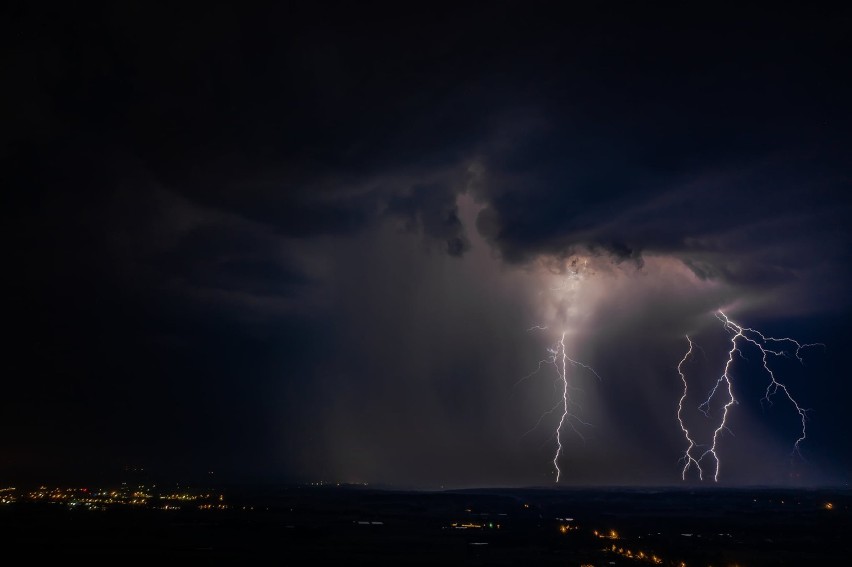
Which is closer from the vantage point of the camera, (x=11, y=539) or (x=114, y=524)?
(x=11, y=539)

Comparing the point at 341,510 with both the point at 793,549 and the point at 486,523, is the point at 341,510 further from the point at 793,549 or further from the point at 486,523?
the point at 793,549

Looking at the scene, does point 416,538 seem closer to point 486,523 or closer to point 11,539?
point 486,523

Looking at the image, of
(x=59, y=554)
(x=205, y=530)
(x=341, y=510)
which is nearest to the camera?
(x=59, y=554)

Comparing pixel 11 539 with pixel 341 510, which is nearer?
pixel 11 539

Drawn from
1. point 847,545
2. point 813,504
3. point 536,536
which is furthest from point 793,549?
point 813,504

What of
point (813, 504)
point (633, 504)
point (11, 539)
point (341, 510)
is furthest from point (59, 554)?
point (813, 504)

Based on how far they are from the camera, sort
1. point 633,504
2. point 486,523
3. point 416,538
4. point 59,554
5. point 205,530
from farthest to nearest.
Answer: point 633,504
point 486,523
point 205,530
point 416,538
point 59,554
